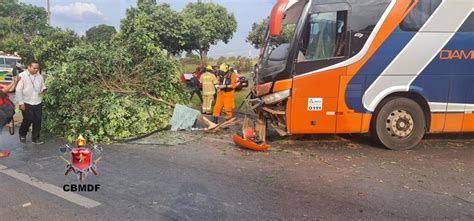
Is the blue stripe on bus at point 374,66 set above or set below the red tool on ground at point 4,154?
above

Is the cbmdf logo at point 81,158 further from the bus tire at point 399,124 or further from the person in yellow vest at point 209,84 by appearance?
the person in yellow vest at point 209,84

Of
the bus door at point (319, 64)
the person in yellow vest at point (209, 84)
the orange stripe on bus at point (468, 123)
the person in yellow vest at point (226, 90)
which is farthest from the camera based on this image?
the person in yellow vest at point (209, 84)

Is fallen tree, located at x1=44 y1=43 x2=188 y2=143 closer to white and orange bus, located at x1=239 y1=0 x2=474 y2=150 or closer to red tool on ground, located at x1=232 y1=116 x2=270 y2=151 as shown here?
red tool on ground, located at x1=232 y1=116 x2=270 y2=151

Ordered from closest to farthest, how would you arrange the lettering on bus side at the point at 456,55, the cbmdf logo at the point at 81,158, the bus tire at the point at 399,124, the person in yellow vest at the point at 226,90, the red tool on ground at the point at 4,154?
the cbmdf logo at the point at 81,158, the red tool on ground at the point at 4,154, the lettering on bus side at the point at 456,55, the bus tire at the point at 399,124, the person in yellow vest at the point at 226,90

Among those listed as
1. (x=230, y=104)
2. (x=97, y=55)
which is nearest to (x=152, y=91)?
(x=97, y=55)

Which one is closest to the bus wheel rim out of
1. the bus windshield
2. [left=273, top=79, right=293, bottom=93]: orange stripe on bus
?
[left=273, top=79, right=293, bottom=93]: orange stripe on bus

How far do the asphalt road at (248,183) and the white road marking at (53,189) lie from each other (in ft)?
0.05

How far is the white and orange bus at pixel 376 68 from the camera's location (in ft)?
21.9

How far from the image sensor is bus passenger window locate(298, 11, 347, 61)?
668cm

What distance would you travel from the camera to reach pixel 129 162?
6234mm

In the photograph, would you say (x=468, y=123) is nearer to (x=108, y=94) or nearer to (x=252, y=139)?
(x=252, y=139)

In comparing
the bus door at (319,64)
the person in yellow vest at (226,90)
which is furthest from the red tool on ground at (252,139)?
the person in yellow vest at (226,90)

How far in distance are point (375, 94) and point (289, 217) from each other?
144 inches

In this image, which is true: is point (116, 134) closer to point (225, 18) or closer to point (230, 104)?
point (230, 104)
